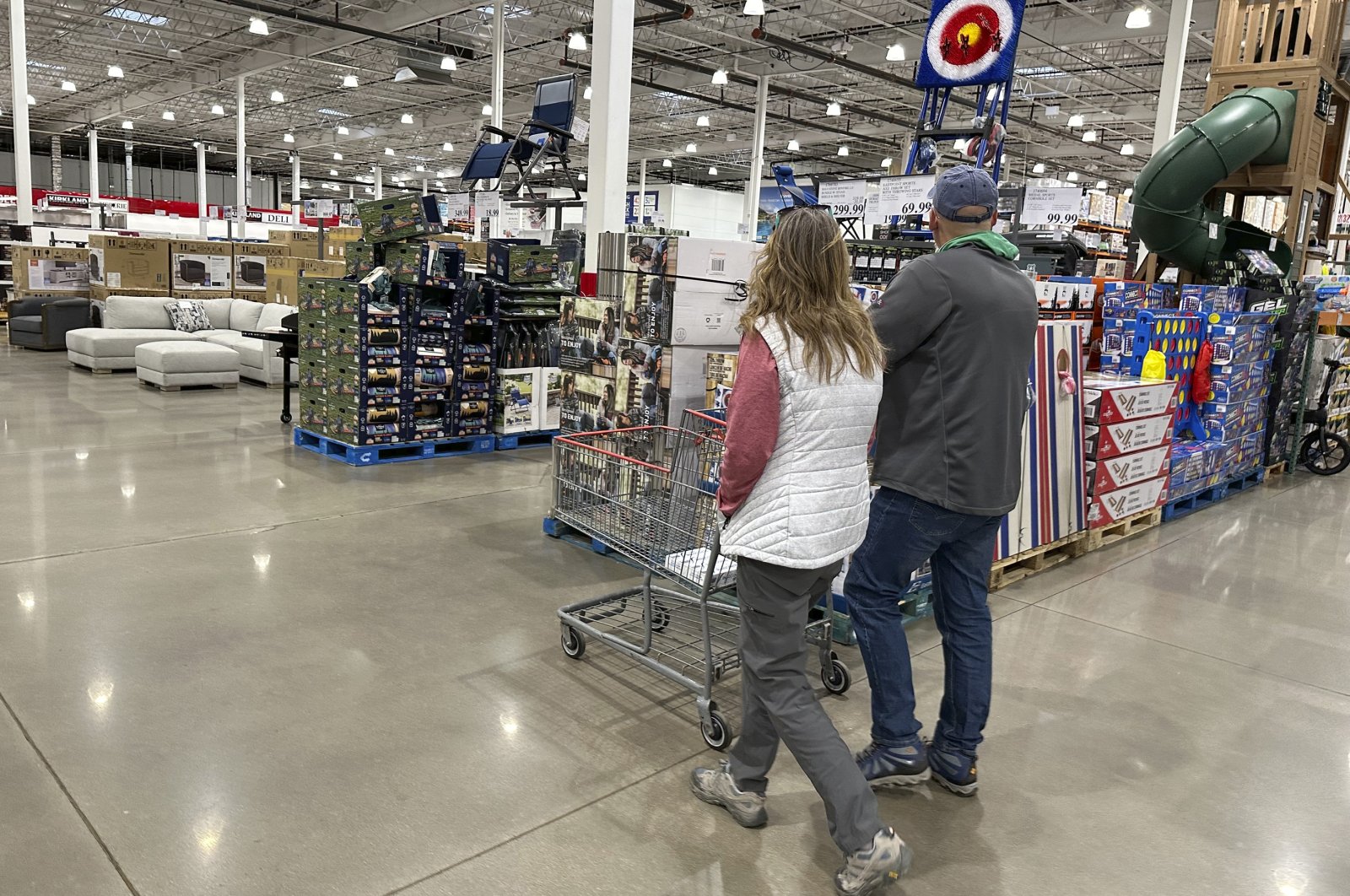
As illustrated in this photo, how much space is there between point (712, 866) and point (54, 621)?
9.88ft

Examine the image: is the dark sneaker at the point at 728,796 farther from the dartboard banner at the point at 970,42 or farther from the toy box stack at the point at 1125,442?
the dartboard banner at the point at 970,42

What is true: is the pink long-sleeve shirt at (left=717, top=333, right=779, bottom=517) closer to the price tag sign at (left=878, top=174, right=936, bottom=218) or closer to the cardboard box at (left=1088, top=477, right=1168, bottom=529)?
the price tag sign at (left=878, top=174, right=936, bottom=218)

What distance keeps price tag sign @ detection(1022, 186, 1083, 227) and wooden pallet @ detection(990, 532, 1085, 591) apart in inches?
315

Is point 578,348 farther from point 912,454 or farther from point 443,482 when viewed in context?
point 912,454

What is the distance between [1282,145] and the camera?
739cm

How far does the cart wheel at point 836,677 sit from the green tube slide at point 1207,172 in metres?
5.21

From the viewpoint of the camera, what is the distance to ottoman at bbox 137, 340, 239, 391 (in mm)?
10227

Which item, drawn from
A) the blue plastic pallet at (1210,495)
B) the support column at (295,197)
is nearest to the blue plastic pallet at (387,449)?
the blue plastic pallet at (1210,495)

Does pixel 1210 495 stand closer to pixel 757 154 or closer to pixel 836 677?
pixel 836 677

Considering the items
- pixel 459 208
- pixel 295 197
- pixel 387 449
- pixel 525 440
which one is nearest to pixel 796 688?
pixel 387 449

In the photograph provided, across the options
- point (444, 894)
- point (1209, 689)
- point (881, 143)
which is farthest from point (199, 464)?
point (881, 143)

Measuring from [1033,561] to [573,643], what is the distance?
9.42ft

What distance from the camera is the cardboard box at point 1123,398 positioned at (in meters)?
5.21

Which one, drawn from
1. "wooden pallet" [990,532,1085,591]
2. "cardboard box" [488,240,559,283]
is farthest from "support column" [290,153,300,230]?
"wooden pallet" [990,532,1085,591]
